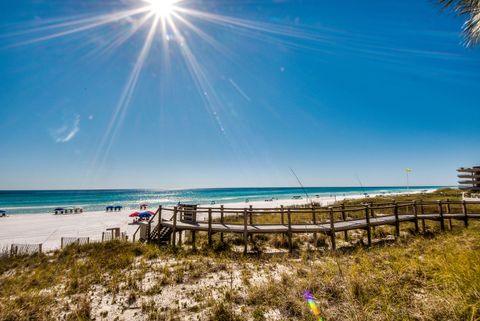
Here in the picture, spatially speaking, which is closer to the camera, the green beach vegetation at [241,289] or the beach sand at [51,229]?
the green beach vegetation at [241,289]

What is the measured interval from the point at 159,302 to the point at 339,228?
9.44 metres

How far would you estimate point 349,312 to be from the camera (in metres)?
4.34

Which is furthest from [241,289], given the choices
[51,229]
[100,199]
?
[100,199]

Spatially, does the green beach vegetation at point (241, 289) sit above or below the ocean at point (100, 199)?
above

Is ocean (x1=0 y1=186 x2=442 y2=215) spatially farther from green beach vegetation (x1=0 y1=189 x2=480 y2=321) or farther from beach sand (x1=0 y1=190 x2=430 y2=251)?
beach sand (x1=0 y1=190 x2=430 y2=251)

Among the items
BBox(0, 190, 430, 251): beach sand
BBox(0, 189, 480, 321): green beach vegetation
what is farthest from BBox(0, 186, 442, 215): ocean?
BBox(0, 190, 430, 251): beach sand

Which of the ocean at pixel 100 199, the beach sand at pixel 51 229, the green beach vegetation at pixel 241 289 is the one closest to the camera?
the green beach vegetation at pixel 241 289

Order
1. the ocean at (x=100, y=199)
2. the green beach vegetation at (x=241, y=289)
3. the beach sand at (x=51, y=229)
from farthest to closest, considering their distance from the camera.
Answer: the ocean at (x=100, y=199) < the beach sand at (x=51, y=229) < the green beach vegetation at (x=241, y=289)

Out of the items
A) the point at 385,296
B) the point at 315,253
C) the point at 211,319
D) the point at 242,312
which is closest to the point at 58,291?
the point at 211,319

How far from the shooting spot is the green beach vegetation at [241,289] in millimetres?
4406

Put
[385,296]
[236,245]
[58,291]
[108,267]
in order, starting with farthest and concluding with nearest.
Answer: [236,245], [108,267], [58,291], [385,296]

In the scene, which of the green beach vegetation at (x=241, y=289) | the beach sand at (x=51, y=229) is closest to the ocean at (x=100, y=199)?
the green beach vegetation at (x=241, y=289)

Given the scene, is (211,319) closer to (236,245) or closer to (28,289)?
(28,289)

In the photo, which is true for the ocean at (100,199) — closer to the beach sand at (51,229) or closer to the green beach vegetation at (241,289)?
the green beach vegetation at (241,289)
